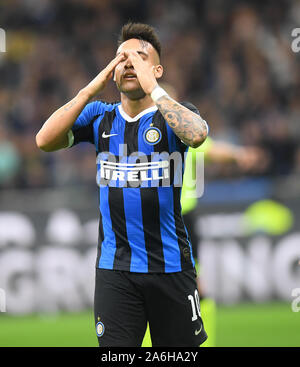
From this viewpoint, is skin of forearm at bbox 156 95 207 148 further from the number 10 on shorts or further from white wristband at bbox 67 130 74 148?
the number 10 on shorts

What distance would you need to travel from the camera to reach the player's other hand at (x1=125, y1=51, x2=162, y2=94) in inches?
162

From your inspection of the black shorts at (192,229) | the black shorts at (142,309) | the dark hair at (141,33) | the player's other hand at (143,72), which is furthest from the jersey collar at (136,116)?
the black shorts at (192,229)

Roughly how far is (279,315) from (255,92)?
432 cm

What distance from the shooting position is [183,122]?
405cm

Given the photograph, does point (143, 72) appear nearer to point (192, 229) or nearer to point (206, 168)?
point (192, 229)

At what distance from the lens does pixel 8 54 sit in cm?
1390

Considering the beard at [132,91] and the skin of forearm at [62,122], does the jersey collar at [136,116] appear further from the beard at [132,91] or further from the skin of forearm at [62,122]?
the skin of forearm at [62,122]

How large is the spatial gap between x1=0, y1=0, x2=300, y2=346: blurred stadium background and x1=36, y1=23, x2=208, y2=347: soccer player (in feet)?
11.4

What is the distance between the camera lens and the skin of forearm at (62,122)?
4.16m

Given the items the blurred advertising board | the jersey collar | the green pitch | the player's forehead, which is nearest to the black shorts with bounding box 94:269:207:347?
the jersey collar

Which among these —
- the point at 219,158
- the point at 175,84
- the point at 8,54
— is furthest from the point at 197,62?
the point at 219,158

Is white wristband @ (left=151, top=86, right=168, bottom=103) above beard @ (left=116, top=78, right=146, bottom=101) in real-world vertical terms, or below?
below

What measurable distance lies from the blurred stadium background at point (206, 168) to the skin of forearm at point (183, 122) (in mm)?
4046
